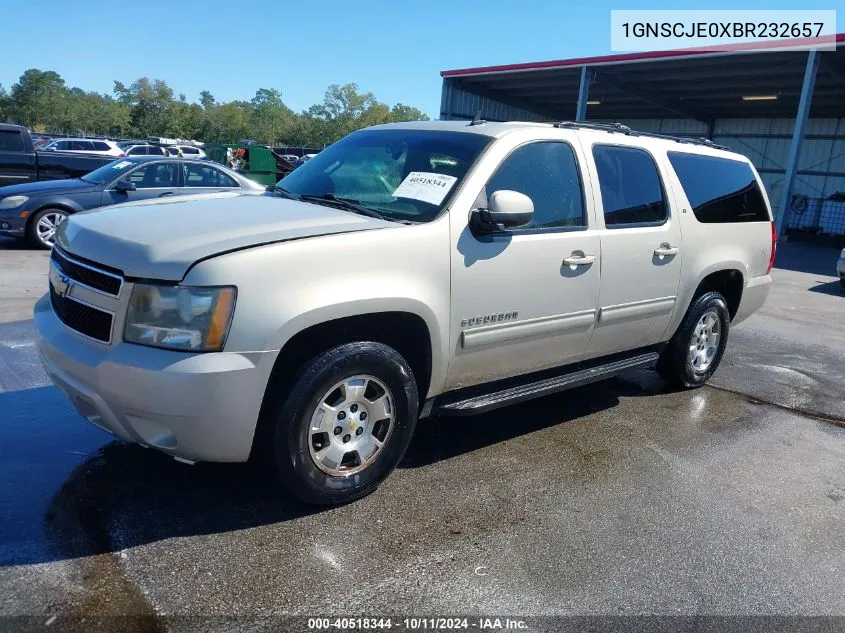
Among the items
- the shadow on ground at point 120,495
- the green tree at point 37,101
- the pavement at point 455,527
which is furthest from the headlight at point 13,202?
the green tree at point 37,101

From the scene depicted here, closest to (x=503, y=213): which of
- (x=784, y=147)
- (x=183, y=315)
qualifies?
(x=183, y=315)

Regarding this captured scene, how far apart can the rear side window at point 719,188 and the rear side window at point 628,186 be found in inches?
14.0

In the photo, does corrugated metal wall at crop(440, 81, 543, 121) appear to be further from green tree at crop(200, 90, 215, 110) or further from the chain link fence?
green tree at crop(200, 90, 215, 110)

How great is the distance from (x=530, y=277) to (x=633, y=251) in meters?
0.98

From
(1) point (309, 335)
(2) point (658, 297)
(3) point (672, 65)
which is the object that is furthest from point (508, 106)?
(1) point (309, 335)

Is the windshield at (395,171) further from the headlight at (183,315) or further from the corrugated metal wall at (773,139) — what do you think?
the corrugated metal wall at (773,139)

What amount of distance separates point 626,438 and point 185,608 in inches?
118

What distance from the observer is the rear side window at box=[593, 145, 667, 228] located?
4.29 metres

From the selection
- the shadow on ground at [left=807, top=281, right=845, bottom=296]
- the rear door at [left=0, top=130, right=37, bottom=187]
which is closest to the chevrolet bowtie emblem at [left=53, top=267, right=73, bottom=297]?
the rear door at [left=0, top=130, right=37, bottom=187]

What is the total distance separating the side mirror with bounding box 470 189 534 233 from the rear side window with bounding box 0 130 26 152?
12535mm

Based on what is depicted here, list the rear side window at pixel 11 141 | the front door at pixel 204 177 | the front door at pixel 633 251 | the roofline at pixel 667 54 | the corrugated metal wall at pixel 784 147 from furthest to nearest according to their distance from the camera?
the corrugated metal wall at pixel 784 147
the roofline at pixel 667 54
the rear side window at pixel 11 141
the front door at pixel 204 177
the front door at pixel 633 251

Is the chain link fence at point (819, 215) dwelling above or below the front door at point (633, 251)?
below

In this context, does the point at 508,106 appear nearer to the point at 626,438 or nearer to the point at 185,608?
the point at 626,438

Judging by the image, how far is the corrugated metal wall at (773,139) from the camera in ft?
84.0
